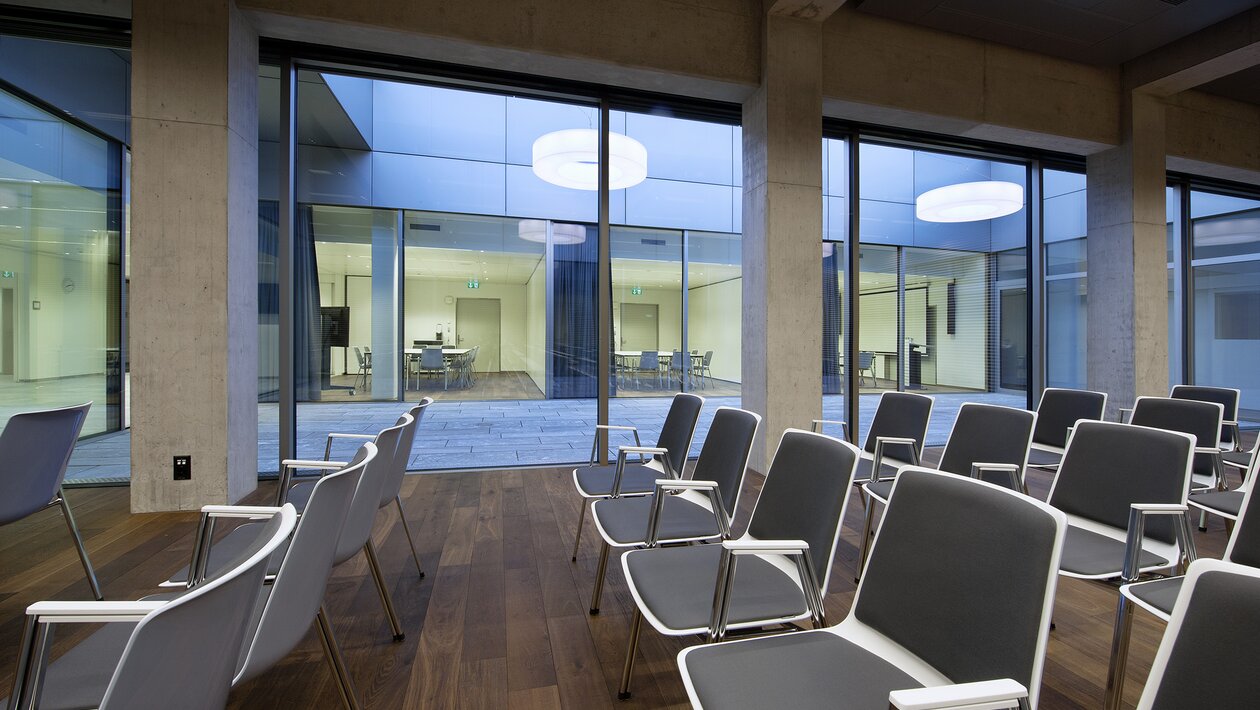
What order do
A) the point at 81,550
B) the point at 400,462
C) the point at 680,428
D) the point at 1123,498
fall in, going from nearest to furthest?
the point at 1123,498 → the point at 81,550 → the point at 400,462 → the point at 680,428

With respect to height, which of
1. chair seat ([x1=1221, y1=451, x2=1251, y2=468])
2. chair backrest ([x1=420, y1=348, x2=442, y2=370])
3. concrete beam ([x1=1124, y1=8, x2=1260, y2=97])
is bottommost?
chair seat ([x1=1221, y1=451, x2=1251, y2=468])

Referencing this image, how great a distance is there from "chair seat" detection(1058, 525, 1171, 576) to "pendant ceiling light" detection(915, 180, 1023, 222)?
4.56 meters

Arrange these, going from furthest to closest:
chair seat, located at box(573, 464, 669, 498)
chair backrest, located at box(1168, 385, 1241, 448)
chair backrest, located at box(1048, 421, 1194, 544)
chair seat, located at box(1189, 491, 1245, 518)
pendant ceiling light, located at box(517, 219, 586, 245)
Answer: pendant ceiling light, located at box(517, 219, 586, 245) < chair backrest, located at box(1168, 385, 1241, 448) < chair seat, located at box(573, 464, 669, 498) < chair seat, located at box(1189, 491, 1245, 518) < chair backrest, located at box(1048, 421, 1194, 544)

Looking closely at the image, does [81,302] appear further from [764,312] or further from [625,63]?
[764,312]

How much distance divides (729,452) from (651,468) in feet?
3.06

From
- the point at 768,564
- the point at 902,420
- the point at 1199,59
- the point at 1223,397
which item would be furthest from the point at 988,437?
the point at 1199,59

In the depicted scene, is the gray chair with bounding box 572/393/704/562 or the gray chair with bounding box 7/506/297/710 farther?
the gray chair with bounding box 572/393/704/562

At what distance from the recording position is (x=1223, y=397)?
4.02 meters

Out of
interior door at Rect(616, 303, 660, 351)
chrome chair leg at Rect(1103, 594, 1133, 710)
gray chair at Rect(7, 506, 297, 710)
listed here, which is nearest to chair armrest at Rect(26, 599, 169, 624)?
gray chair at Rect(7, 506, 297, 710)

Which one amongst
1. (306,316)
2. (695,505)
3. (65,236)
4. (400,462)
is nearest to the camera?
(695,505)

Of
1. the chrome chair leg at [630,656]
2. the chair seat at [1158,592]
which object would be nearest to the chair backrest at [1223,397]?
the chair seat at [1158,592]

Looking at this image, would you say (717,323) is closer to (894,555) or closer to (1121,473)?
(1121,473)

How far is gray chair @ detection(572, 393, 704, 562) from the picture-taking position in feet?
9.20

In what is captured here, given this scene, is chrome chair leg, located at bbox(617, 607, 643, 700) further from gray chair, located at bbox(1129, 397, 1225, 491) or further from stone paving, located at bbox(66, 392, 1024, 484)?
stone paving, located at bbox(66, 392, 1024, 484)
